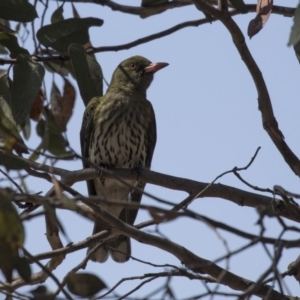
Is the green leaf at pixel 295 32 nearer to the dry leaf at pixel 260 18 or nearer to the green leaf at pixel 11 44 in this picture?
the dry leaf at pixel 260 18

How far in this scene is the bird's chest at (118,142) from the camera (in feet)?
18.2

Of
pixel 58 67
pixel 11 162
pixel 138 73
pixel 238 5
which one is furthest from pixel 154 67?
pixel 11 162

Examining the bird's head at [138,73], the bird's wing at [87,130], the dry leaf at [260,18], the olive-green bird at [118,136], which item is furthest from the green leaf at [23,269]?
the bird's head at [138,73]

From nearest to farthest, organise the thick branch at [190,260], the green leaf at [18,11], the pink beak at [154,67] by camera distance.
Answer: the thick branch at [190,260], the green leaf at [18,11], the pink beak at [154,67]

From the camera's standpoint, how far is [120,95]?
595cm

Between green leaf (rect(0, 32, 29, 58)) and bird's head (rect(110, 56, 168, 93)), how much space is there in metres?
1.94

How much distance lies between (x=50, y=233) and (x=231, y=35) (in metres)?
1.14

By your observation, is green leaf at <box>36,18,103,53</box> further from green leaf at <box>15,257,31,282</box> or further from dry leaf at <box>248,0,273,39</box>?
green leaf at <box>15,257,31,282</box>

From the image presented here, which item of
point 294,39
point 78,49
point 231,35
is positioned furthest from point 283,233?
point 78,49

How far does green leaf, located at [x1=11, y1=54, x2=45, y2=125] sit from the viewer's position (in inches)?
143

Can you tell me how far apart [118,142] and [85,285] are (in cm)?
269

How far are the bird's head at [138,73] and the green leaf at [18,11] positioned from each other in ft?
6.92

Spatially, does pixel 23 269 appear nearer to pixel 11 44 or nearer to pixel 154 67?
pixel 11 44

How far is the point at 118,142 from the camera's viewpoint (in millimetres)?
5547
